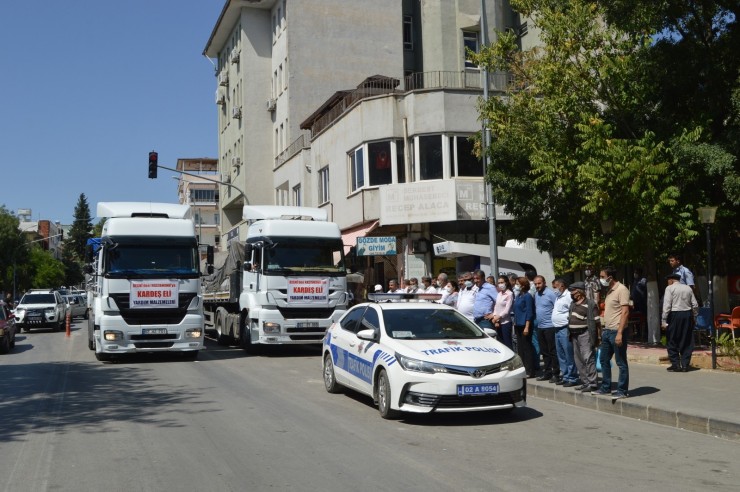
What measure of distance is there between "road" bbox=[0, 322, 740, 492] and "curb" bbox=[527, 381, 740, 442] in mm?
193

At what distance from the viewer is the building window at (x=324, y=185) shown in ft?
119

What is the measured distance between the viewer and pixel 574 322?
1184 centimetres

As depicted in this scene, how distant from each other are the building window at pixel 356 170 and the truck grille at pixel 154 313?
45.3 ft

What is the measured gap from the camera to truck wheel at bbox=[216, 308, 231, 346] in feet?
78.8

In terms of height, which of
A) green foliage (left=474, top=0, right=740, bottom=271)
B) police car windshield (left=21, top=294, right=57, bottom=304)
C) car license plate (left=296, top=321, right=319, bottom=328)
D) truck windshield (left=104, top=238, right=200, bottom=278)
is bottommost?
→ car license plate (left=296, top=321, right=319, bottom=328)

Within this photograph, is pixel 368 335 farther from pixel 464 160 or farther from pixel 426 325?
pixel 464 160

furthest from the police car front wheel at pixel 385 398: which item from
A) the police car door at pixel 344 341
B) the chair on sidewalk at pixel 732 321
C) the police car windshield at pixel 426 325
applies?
the chair on sidewalk at pixel 732 321

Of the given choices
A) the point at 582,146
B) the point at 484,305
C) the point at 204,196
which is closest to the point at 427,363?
the point at 484,305

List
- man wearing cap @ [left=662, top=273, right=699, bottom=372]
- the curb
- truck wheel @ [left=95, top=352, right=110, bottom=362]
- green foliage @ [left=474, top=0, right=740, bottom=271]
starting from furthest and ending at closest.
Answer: truck wheel @ [left=95, top=352, right=110, bottom=362]
green foliage @ [left=474, top=0, right=740, bottom=271]
man wearing cap @ [left=662, top=273, right=699, bottom=372]
the curb

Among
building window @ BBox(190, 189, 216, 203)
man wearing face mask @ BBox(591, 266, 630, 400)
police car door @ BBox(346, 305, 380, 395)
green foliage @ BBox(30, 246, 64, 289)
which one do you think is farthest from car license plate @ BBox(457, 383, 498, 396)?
building window @ BBox(190, 189, 216, 203)

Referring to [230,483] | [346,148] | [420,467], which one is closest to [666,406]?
[420,467]

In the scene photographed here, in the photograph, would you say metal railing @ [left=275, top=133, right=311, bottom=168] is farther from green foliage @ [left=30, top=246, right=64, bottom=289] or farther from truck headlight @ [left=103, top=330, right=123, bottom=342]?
green foliage @ [left=30, top=246, right=64, bottom=289]

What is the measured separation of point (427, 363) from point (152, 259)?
10212 millimetres

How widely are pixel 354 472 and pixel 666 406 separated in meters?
5.00
